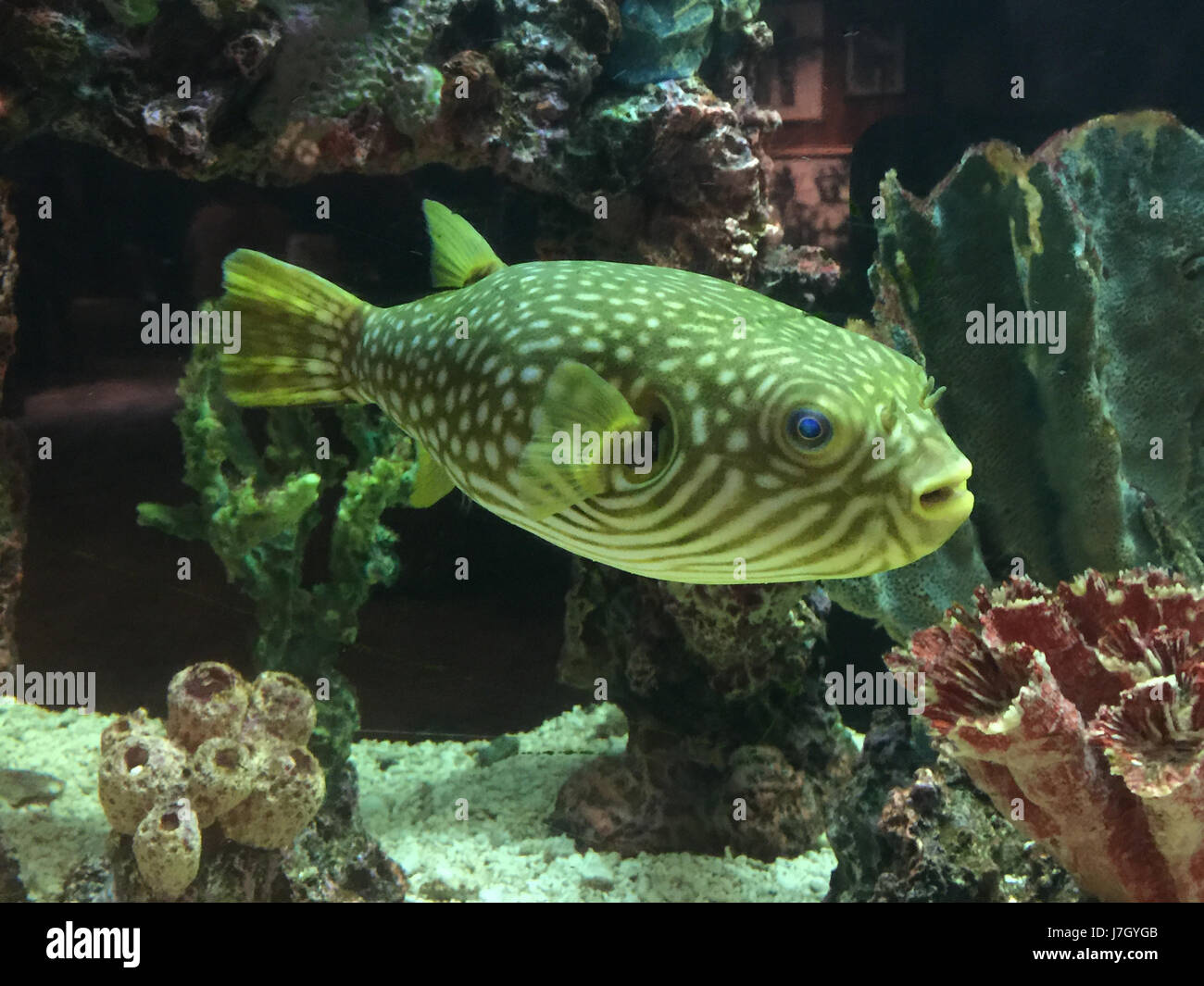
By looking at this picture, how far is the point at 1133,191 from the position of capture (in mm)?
4199

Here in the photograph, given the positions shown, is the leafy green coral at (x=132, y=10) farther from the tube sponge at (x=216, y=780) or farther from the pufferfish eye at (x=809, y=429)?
the pufferfish eye at (x=809, y=429)

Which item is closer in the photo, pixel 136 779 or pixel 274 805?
pixel 136 779

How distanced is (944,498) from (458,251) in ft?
4.89

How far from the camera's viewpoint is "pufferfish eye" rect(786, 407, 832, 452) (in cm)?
142

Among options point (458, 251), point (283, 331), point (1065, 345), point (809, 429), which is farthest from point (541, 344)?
point (1065, 345)

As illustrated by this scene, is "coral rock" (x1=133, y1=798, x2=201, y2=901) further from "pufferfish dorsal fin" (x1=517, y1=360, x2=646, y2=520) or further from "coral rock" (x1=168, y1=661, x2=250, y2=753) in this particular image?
"pufferfish dorsal fin" (x1=517, y1=360, x2=646, y2=520)

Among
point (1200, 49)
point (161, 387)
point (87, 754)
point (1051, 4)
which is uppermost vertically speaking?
point (1051, 4)

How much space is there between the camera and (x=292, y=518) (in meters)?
3.96

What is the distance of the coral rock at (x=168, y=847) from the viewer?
120 inches

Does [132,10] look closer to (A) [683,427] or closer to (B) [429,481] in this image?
(B) [429,481]

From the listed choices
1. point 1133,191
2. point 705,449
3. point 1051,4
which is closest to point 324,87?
point 705,449
